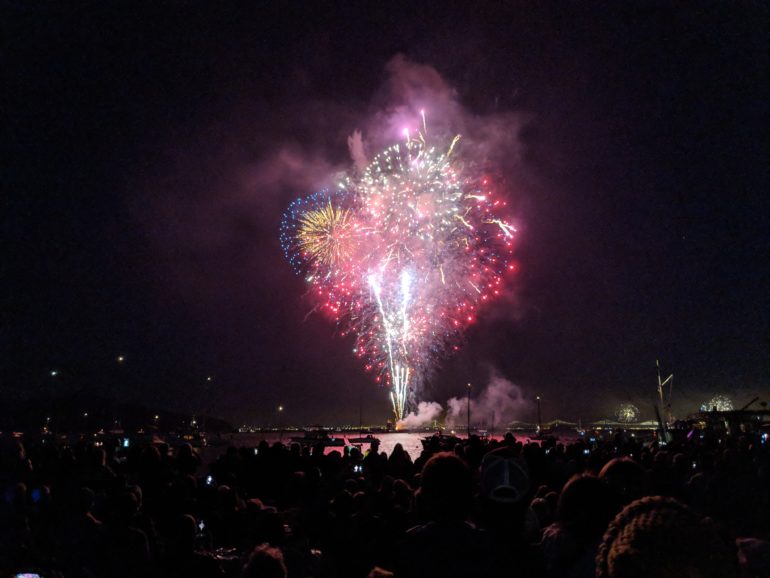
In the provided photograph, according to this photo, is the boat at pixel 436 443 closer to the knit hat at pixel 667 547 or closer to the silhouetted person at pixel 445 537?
the silhouetted person at pixel 445 537

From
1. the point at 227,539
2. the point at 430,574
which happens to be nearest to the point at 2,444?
the point at 227,539

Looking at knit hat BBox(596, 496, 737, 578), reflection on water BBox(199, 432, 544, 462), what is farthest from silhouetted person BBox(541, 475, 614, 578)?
reflection on water BBox(199, 432, 544, 462)

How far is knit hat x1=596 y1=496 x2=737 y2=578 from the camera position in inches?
65.8

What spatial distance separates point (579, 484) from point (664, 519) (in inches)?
79.6

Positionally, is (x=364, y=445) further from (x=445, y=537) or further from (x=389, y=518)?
(x=445, y=537)

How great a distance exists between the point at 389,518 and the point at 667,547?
5.13m

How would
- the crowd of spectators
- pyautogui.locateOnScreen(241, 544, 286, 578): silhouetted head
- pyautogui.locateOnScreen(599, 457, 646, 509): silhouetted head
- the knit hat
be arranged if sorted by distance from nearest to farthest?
the knit hat < the crowd of spectators < pyautogui.locateOnScreen(241, 544, 286, 578): silhouetted head < pyautogui.locateOnScreen(599, 457, 646, 509): silhouetted head

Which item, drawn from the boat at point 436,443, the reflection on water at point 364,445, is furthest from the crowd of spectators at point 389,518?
the reflection on water at point 364,445

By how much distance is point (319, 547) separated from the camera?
282 inches

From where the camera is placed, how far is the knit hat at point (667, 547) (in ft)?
5.49

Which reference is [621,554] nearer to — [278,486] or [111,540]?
[111,540]

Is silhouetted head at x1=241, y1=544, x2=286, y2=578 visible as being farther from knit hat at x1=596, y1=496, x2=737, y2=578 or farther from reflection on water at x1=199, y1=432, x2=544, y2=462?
reflection on water at x1=199, y1=432, x2=544, y2=462

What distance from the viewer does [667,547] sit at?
5.61 ft

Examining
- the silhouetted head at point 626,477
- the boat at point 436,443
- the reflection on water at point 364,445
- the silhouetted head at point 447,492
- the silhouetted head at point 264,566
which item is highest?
the silhouetted head at point 447,492
